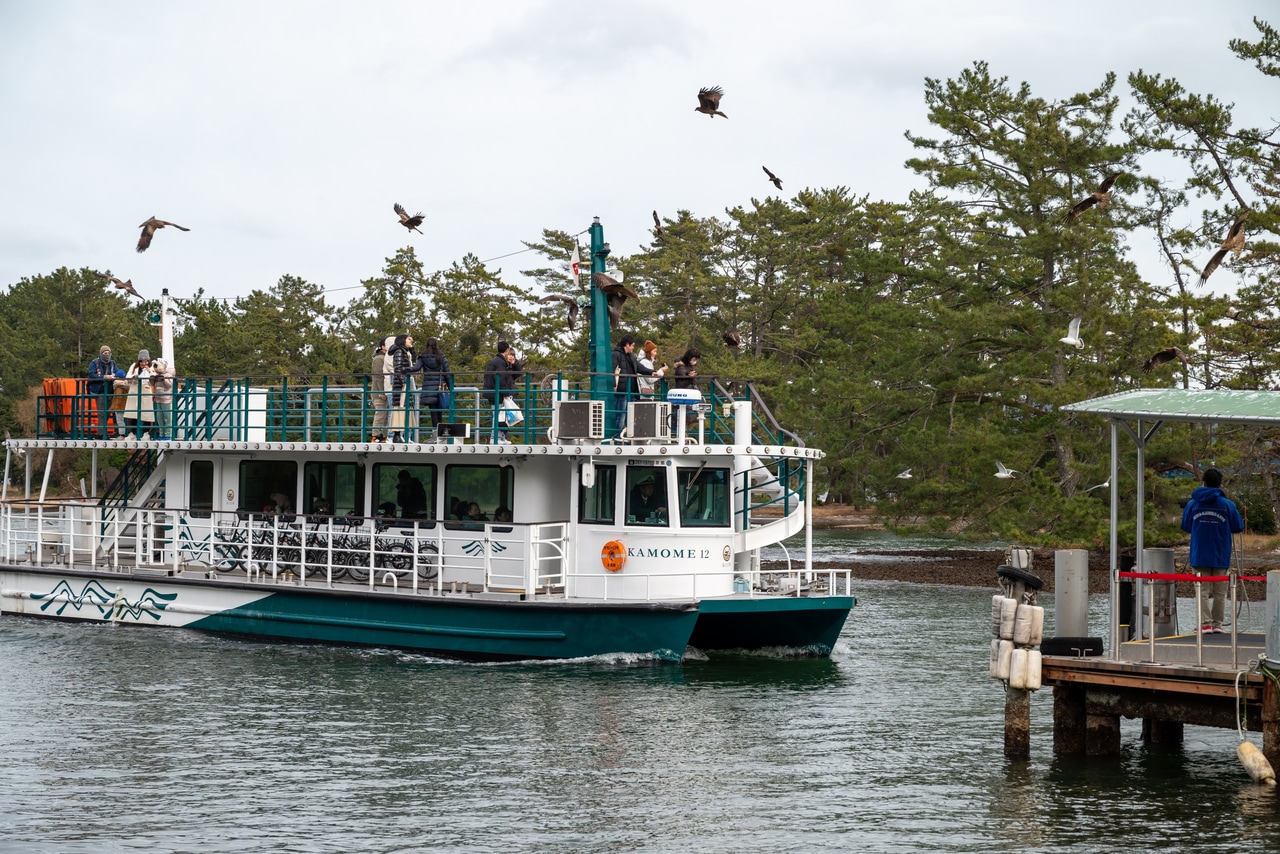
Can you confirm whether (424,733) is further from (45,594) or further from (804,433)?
(804,433)

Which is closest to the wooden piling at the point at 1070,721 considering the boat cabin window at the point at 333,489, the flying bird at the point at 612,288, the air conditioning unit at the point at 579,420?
the air conditioning unit at the point at 579,420

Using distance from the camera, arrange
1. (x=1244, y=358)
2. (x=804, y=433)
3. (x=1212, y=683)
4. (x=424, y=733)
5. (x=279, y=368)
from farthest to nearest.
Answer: (x=279, y=368) → (x=804, y=433) → (x=1244, y=358) → (x=424, y=733) → (x=1212, y=683)

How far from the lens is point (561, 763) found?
14617mm

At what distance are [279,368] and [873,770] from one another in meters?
63.5

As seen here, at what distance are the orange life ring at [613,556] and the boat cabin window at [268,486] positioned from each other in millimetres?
5485

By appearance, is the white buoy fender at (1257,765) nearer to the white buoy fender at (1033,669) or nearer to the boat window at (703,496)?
the white buoy fender at (1033,669)

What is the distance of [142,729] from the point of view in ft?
53.0

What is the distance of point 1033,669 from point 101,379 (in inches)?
630

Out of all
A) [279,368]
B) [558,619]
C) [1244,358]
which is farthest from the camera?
[279,368]

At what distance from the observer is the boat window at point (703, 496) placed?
67.1ft

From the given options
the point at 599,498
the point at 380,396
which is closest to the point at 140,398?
the point at 380,396

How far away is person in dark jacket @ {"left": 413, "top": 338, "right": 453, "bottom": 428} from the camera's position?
2156 cm

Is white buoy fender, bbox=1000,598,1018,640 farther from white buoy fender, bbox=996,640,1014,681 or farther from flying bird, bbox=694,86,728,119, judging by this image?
flying bird, bbox=694,86,728,119

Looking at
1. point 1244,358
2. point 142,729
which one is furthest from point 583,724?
point 1244,358
